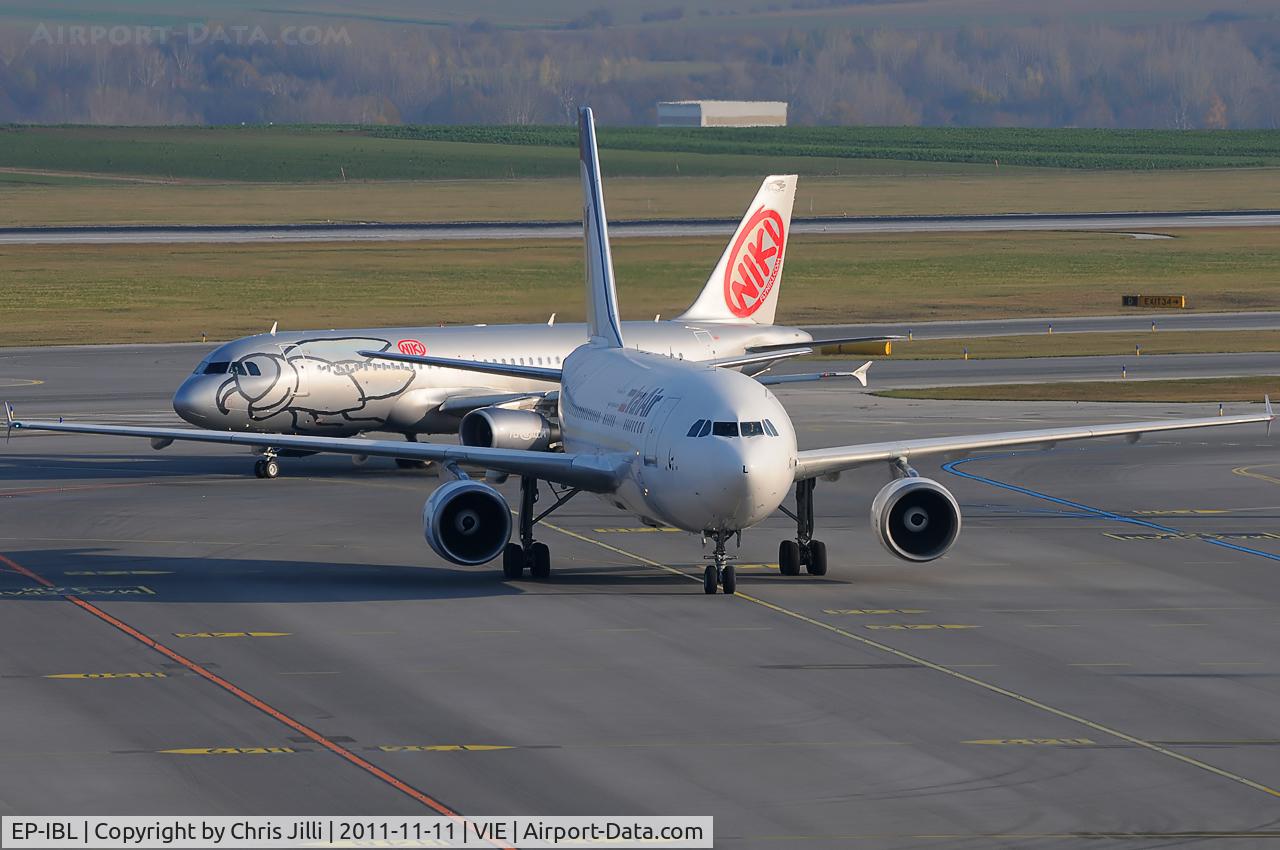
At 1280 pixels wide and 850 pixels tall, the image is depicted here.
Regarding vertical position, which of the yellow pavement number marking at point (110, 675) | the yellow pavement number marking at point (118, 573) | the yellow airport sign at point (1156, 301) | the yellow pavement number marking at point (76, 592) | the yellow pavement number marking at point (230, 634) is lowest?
the yellow pavement number marking at point (110, 675)

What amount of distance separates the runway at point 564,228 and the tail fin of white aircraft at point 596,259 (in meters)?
105

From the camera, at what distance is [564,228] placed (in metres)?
170

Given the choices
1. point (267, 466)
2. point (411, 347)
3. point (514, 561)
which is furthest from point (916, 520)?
point (267, 466)

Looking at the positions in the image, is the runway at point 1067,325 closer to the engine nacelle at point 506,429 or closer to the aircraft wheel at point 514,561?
the engine nacelle at point 506,429

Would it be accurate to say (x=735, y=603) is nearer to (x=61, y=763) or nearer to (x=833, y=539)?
(x=833, y=539)

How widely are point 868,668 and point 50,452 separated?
1577 inches

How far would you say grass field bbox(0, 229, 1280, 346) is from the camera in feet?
360

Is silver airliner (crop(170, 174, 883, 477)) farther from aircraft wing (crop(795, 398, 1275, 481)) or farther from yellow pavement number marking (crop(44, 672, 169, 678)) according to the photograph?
yellow pavement number marking (crop(44, 672, 169, 678))

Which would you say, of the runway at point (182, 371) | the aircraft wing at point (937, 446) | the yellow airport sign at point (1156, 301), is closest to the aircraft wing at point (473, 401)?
the runway at point (182, 371)

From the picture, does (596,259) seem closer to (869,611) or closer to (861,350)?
(869,611)

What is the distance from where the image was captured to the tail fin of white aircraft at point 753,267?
6569 cm

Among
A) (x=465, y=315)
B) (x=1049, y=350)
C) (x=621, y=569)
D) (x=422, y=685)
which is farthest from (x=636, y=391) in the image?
(x=465, y=315)

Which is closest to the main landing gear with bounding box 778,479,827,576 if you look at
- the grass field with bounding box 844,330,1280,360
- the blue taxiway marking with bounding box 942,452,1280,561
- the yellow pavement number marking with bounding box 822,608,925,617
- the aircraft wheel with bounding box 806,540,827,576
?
the aircraft wheel with bounding box 806,540,827,576

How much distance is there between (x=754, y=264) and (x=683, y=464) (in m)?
31.0
